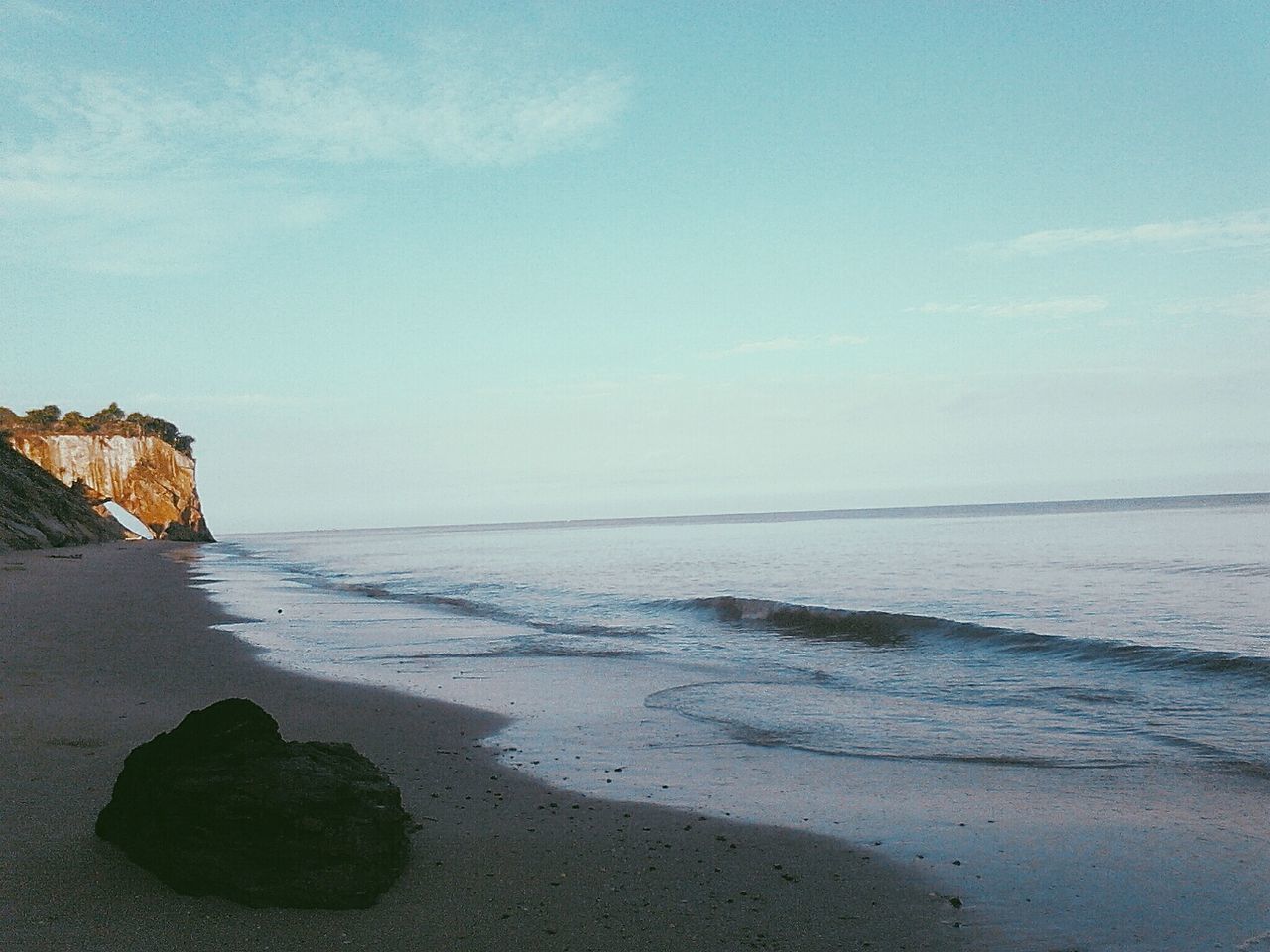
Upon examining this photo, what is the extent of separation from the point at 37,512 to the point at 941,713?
47.9 m

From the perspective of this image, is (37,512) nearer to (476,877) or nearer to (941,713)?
(941,713)

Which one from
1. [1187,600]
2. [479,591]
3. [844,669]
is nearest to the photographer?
[844,669]

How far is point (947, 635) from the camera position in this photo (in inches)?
→ 619

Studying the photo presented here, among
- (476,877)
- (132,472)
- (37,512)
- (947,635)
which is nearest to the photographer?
(476,877)

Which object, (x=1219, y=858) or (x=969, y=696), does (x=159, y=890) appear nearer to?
(x=1219, y=858)

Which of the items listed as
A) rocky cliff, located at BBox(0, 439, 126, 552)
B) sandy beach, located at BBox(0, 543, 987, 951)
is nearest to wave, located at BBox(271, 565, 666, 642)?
sandy beach, located at BBox(0, 543, 987, 951)

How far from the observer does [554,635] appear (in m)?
17.2

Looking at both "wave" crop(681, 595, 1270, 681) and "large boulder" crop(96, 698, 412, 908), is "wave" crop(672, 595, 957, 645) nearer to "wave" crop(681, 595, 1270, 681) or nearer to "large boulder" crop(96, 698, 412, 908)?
"wave" crop(681, 595, 1270, 681)

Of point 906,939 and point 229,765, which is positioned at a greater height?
point 229,765

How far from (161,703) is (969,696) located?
8.85 meters

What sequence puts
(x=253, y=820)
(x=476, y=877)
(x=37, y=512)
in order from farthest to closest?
(x=37, y=512) < (x=476, y=877) < (x=253, y=820)

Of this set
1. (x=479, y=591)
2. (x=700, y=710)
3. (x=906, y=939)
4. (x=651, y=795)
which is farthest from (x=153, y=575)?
(x=906, y=939)

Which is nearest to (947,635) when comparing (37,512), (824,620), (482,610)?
(824,620)

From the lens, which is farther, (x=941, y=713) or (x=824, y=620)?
(x=824, y=620)
